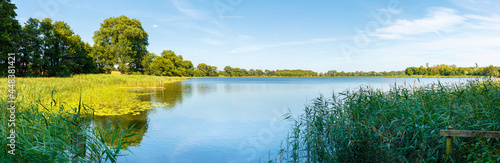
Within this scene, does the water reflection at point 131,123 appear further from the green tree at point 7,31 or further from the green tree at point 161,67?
the green tree at point 161,67

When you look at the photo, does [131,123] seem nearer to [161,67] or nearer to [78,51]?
[78,51]

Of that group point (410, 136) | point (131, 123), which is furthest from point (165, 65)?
point (410, 136)

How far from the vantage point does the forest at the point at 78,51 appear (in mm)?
24781

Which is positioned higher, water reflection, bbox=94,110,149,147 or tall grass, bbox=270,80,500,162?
tall grass, bbox=270,80,500,162

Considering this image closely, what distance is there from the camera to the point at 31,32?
2991 cm

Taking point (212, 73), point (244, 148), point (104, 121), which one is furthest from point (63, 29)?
point (212, 73)

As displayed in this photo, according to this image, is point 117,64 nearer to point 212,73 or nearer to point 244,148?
point 244,148

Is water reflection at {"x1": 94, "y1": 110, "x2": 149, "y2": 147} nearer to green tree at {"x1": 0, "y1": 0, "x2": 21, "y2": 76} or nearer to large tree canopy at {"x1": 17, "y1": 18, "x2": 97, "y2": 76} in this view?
green tree at {"x1": 0, "y1": 0, "x2": 21, "y2": 76}

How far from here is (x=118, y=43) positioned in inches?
1976

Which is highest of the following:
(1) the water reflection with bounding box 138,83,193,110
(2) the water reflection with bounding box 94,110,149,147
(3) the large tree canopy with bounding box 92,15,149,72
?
(3) the large tree canopy with bounding box 92,15,149,72

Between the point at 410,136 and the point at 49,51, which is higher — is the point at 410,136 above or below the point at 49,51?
below

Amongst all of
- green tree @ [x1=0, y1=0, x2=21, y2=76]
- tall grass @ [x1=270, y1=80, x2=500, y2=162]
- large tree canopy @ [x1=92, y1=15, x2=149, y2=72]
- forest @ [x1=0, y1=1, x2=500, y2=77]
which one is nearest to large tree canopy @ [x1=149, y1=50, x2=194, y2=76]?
forest @ [x1=0, y1=1, x2=500, y2=77]

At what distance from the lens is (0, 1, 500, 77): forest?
2478 cm

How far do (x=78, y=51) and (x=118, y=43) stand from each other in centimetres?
1110
